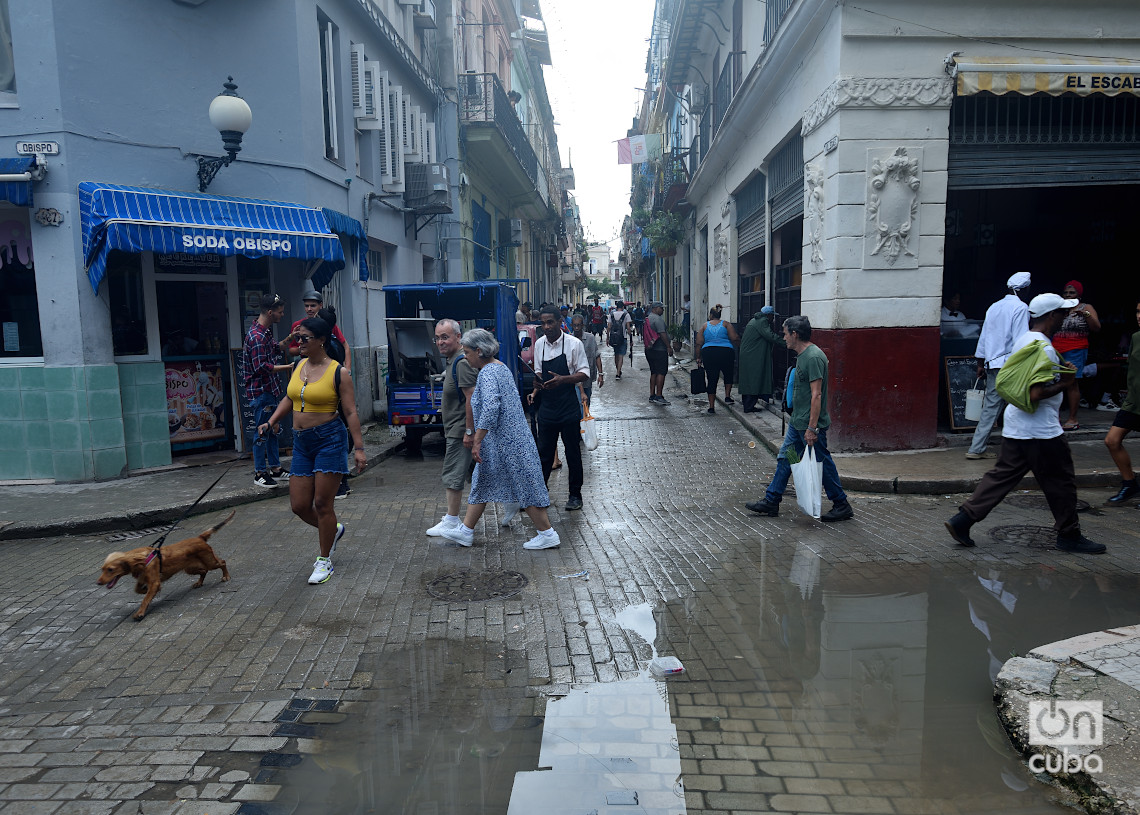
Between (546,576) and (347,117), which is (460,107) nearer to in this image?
(347,117)

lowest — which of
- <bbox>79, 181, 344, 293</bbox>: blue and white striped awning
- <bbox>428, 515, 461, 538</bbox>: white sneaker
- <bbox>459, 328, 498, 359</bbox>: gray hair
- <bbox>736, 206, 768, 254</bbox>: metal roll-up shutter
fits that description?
<bbox>428, 515, 461, 538</bbox>: white sneaker

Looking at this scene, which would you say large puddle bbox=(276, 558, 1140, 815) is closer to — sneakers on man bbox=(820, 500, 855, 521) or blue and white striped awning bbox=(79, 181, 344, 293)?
sneakers on man bbox=(820, 500, 855, 521)

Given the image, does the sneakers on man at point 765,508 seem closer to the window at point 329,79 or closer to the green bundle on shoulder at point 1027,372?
the green bundle on shoulder at point 1027,372

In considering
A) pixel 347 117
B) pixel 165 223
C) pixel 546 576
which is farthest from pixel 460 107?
pixel 546 576

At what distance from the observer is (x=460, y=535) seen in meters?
6.29

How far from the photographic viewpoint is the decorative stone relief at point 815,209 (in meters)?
9.52

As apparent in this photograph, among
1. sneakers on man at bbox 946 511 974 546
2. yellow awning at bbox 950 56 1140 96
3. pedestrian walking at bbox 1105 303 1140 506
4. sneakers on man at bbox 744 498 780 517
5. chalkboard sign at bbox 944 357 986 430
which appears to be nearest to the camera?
sneakers on man at bbox 946 511 974 546

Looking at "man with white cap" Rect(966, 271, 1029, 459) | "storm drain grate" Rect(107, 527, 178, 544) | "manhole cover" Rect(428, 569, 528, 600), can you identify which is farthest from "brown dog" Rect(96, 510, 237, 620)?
"man with white cap" Rect(966, 271, 1029, 459)

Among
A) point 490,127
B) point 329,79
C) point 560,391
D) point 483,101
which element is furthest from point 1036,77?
point 483,101

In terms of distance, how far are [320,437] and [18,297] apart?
18.0 feet

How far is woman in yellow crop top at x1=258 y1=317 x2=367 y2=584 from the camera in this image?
17.8 ft

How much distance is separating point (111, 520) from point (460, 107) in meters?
14.4

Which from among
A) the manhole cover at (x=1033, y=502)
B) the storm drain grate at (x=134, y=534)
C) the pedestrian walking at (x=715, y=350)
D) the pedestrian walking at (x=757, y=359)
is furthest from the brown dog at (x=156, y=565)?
the pedestrian walking at (x=715, y=350)

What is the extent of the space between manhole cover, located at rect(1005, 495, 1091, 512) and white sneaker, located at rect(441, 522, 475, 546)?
16.1 ft
